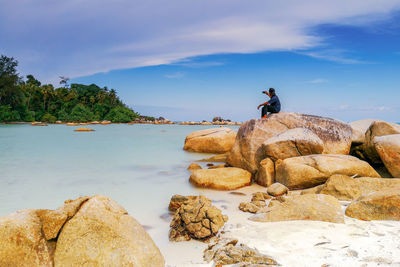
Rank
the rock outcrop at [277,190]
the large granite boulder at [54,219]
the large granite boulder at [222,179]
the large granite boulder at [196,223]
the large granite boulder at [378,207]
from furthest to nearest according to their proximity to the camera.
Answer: the large granite boulder at [222,179], the rock outcrop at [277,190], the large granite boulder at [378,207], the large granite boulder at [196,223], the large granite boulder at [54,219]

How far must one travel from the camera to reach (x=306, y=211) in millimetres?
4293

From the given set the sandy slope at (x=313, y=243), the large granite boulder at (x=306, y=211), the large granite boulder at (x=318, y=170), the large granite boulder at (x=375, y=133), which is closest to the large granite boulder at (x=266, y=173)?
the large granite boulder at (x=318, y=170)

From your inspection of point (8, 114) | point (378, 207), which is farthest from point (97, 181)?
point (8, 114)

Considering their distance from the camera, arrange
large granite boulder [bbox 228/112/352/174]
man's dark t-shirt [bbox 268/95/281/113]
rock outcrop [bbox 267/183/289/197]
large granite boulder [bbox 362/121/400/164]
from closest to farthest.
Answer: rock outcrop [bbox 267/183/289/197]
large granite boulder [bbox 362/121/400/164]
large granite boulder [bbox 228/112/352/174]
man's dark t-shirt [bbox 268/95/281/113]

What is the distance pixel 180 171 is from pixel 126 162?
3.27 m

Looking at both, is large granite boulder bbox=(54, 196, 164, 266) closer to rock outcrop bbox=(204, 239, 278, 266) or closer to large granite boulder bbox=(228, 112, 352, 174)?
rock outcrop bbox=(204, 239, 278, 266)

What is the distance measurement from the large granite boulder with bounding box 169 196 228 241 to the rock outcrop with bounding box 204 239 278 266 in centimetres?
39

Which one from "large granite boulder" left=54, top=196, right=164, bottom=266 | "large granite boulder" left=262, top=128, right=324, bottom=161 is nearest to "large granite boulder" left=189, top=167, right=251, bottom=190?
"large granite boulder" left=262, top=128, right=324, bottom=161

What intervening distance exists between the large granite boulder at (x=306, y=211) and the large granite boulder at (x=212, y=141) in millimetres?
9000

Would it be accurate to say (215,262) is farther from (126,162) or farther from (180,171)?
(126,162)

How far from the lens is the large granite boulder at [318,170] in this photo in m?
6.30

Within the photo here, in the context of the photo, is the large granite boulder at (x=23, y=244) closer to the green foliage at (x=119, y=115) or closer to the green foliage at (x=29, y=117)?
the green foliage at (x=29, y=117)

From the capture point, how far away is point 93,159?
1245cm

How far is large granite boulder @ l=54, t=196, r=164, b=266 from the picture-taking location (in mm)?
2846
